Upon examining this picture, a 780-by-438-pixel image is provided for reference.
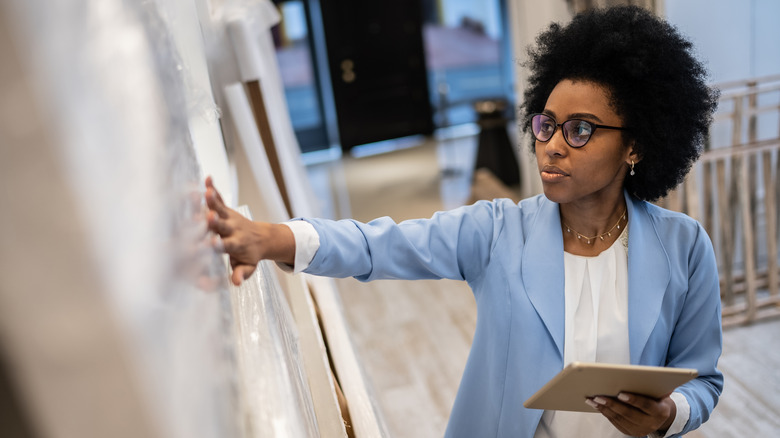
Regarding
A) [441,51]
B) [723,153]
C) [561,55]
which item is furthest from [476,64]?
[561,55]

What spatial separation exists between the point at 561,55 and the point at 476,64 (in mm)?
9355

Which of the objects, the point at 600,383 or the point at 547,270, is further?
the point at 547,270

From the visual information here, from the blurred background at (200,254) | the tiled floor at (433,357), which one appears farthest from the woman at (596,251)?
the tiled floor at (433,357)

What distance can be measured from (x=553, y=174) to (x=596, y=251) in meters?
0.22

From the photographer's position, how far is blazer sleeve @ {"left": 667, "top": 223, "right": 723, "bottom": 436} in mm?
1403

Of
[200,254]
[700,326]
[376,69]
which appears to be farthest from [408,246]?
[376,69]

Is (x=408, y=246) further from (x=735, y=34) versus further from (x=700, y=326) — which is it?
(x=735, y=34)

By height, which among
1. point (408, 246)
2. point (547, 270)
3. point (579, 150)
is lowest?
point (547, 270)

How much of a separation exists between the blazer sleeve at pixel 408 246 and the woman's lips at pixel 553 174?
6.3 inches

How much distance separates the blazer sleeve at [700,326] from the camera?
140 cm

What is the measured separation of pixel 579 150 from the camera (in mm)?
1336

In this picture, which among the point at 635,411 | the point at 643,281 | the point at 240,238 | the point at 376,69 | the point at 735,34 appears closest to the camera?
the point at 240,238

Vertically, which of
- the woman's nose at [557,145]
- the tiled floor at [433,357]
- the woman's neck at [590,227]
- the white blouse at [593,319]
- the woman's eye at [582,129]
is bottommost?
the tiled floor at [433,357]

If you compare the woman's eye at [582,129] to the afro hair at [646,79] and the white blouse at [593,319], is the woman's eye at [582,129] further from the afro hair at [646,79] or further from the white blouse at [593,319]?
the white blouse at [593,319]
